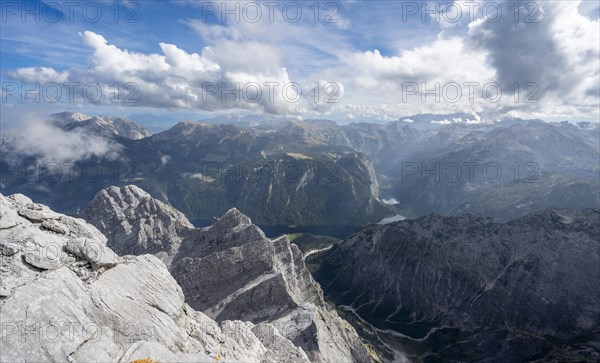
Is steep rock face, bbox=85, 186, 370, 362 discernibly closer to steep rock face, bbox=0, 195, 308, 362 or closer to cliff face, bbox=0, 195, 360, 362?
steep rock face, bbox=0, 195, 308, 362

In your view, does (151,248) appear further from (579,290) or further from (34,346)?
(579,290)

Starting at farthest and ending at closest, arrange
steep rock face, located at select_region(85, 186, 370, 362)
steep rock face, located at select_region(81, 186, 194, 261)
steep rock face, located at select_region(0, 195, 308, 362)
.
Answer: steep rock face, located at select_region(81, 186, 194, 261) → steep rock face, located at select_region(85, 186, 370, 362) → steep rock face, located at select_region(0, 195, 308, 362)

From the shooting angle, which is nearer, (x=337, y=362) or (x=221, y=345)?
(x=221, y=345)

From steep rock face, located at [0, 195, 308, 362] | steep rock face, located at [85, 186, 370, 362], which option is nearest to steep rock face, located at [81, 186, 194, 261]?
steep rock face, located at [85, 186, 370, 362]

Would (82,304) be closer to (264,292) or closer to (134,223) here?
(264,292)

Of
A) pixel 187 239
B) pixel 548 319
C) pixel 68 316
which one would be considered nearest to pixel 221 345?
pixel 68 316

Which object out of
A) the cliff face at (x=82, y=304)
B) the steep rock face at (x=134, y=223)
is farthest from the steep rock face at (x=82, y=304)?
the steep rock face at (x=134, y=223)

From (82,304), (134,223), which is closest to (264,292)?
(82,304)
